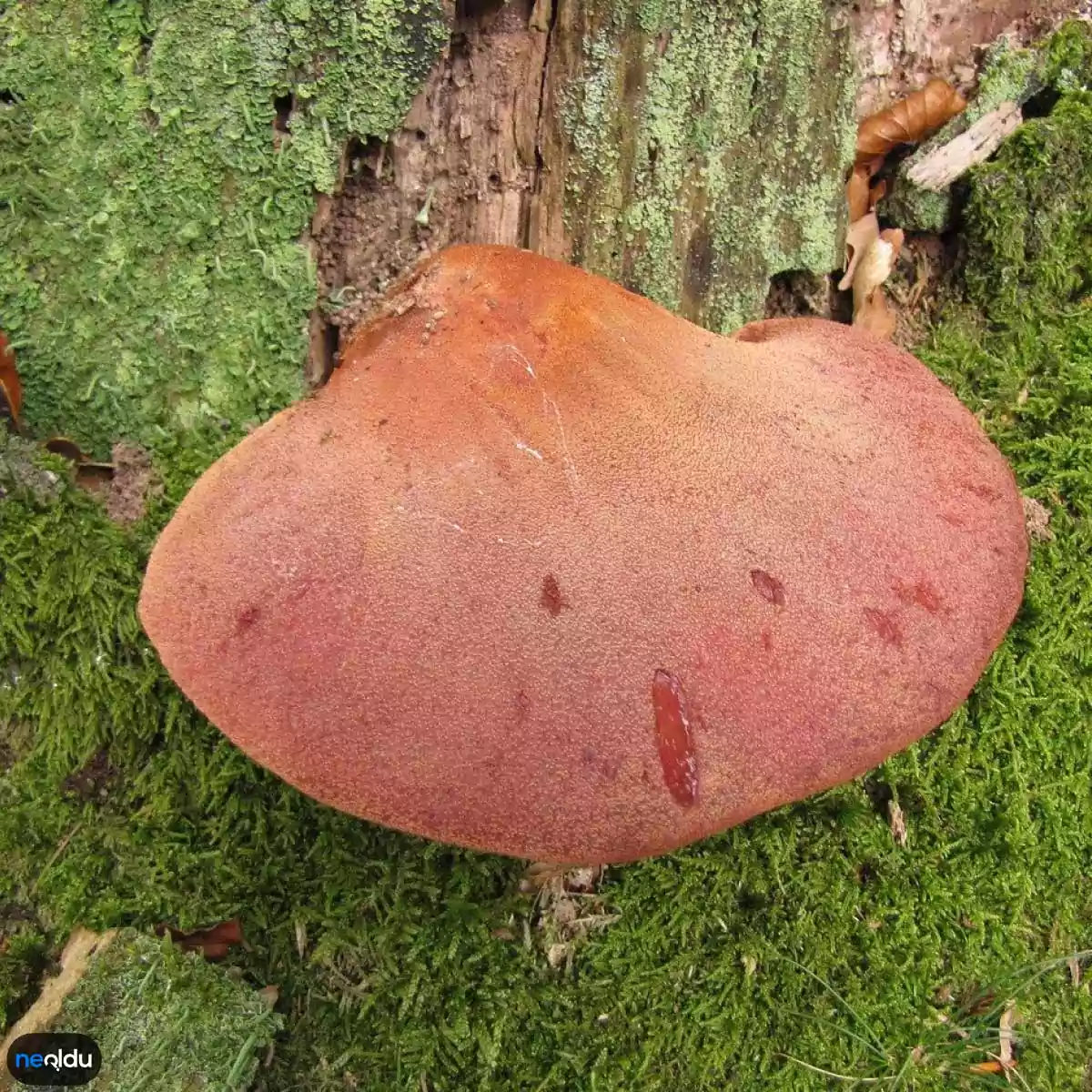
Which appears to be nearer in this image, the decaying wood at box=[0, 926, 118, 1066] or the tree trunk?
the decaying wood at box=[0, 926, 118, 1066]

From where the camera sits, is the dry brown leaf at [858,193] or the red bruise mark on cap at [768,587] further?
the dry brown leaf at [858,193]

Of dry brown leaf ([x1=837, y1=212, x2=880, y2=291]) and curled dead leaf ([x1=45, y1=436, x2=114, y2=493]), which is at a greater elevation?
dry brown leaf ([x1=837, y1=212, x2=880, y2=291])

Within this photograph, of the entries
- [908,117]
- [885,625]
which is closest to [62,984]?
[885,625]

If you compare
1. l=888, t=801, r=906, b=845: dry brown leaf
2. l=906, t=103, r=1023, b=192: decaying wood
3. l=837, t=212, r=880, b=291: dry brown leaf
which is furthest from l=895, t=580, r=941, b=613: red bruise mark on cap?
l=906, t=103, r=1023, b=192: decaying wood

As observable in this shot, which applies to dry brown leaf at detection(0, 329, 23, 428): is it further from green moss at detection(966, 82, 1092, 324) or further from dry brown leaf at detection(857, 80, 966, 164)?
green moss at detection(966, 82, 1092, 324)

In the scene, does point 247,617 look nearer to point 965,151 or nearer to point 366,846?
point 366,846

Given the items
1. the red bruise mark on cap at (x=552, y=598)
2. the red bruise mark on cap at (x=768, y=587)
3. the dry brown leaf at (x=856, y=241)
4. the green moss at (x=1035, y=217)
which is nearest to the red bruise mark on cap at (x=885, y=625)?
the red bruise mark on cap at (x=768, y=587)

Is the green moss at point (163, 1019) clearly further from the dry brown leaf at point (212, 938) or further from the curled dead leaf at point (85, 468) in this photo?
the curled dead leaf at point (85, 468)
